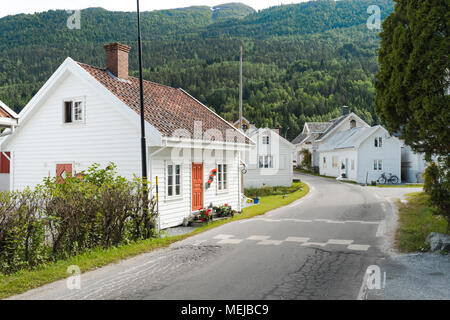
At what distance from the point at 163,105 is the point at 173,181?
398 cm

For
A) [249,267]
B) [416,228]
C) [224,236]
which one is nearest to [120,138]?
[224,236]

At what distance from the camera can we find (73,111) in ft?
49.6

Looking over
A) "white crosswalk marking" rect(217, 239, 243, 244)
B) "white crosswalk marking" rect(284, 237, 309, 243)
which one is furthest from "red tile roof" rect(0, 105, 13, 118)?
"white crosswalk marking" rect(284, 237, 309, 243)

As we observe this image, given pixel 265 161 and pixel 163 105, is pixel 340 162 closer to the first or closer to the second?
pixel 265 161

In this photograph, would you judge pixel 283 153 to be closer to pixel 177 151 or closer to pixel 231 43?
pixel 177 151

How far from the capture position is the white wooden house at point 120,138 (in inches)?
531

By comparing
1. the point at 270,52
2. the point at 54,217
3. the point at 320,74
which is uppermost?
the point at 270,52

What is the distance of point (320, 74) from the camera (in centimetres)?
12050

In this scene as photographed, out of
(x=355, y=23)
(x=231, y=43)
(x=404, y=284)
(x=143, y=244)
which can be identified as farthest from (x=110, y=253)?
(x=355, y=23)

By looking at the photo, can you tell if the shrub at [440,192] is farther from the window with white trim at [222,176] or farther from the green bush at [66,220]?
the window with white trim at [222,176]

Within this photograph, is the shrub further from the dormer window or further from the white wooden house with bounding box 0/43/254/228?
the dormer window

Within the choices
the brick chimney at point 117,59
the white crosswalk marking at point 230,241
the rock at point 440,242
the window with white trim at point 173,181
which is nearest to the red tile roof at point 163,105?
the brick chimney at point 117,59

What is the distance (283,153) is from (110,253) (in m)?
28.0

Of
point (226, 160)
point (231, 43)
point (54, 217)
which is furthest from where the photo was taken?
point (231, 43)
